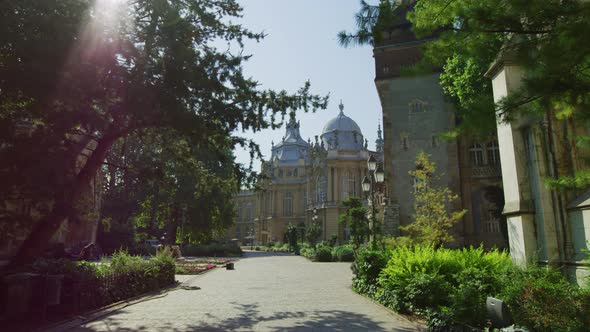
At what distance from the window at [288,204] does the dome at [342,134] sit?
17.3 m

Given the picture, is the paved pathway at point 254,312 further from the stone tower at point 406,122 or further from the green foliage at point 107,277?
the stone tower at point 406,122

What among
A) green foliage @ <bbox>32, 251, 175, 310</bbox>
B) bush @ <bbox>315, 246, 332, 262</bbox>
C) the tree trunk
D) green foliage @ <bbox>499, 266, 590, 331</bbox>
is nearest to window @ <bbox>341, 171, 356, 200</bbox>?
bush @ <bbox>315, 246, 332, 262</bbox>

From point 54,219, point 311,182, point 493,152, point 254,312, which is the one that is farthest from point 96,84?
point 311,182

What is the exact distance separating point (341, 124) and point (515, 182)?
6300cm

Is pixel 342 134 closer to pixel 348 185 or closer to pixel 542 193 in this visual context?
pixel 348 185

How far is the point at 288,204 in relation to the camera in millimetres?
84312

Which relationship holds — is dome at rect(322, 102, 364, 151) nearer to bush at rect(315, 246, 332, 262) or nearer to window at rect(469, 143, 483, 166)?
bush at rect(315, 246, 332, 262)

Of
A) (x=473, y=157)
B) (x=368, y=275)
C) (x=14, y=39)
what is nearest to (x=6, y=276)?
(x=14, y=39)

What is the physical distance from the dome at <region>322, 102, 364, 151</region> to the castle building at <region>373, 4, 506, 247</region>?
3843 centimetres

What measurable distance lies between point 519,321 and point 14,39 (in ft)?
34.3

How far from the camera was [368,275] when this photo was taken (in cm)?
1287

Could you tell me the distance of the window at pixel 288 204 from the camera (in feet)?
273

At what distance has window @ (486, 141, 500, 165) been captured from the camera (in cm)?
2923

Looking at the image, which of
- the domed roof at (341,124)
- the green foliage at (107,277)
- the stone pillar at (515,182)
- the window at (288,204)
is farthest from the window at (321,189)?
the stone pillar at (515,182)
